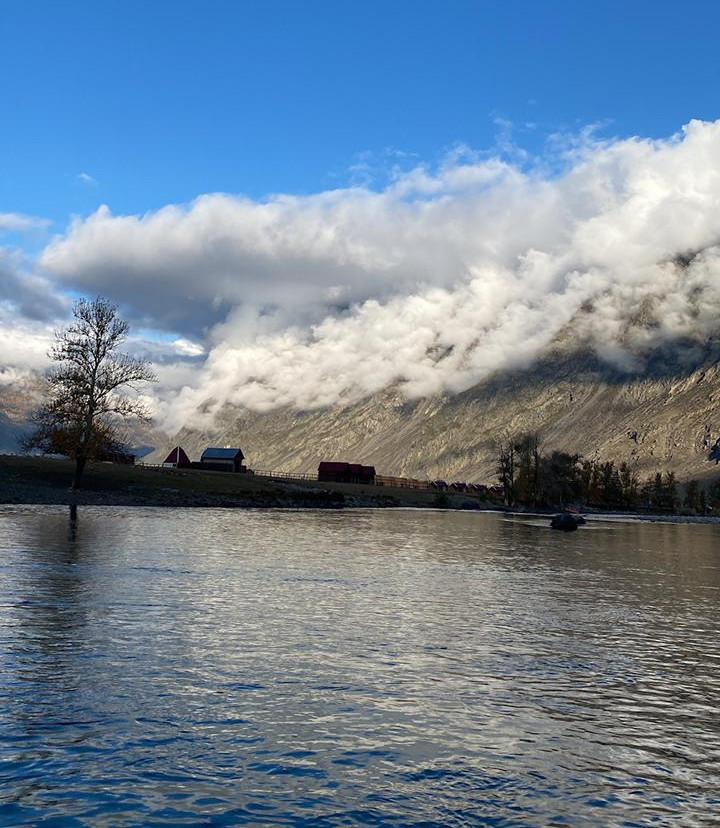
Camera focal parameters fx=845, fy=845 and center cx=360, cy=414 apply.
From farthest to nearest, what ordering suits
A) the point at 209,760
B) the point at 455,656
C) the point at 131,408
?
the point at 131,408 < the point at 455,656 < the point at 209,760

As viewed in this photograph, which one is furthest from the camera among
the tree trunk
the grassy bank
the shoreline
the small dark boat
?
the small dark boat

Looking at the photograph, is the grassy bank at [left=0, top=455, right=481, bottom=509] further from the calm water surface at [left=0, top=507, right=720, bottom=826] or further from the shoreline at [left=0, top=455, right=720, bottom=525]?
the calm water surface at [left=0, top=507, right=720, bottom=826]

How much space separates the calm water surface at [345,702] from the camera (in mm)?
12000

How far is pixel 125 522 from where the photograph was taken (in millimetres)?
69875

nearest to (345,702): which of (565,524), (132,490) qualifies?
(565,524)

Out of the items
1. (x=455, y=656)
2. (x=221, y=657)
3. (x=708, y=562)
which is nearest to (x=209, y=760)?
(x=221, y=657)

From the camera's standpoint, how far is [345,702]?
16922 mm

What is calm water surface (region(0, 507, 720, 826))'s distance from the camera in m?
12.0

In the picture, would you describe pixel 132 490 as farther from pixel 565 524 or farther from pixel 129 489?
pixel 565 524

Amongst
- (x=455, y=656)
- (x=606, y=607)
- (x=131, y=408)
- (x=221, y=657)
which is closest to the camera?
(x=221, y=657)

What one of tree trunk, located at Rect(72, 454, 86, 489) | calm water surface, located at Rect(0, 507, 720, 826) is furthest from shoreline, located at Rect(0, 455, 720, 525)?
calm water surface, located at Rect(0, 507, 720, 826)

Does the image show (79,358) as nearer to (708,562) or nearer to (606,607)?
(708,562)

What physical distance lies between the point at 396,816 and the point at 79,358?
85409mm

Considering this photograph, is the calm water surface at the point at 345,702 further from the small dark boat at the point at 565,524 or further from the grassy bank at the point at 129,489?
the small dark boat at the point at 565,524
